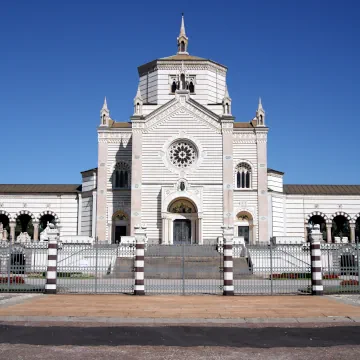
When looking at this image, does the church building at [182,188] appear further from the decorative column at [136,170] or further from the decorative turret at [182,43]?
the decorative turret at [182,43]

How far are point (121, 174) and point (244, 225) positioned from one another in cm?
1210

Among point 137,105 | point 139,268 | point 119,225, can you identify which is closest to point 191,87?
point 137,105

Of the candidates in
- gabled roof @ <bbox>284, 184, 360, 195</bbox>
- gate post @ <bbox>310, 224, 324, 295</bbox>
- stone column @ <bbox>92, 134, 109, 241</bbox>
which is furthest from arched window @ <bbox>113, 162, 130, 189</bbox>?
gate post @ <bbox>310, 224, 324, 295</bbox>

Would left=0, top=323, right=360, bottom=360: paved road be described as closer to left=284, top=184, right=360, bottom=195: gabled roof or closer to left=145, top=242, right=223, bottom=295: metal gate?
left=145, top=242, right=223, bottom=295: metal gate

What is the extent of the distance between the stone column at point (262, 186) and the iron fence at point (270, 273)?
7053mm

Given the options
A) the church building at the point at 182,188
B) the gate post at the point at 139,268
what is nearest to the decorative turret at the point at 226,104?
the church building at the point at 182,188

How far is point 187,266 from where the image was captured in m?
34.8

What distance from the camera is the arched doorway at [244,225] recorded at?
46.0 meters

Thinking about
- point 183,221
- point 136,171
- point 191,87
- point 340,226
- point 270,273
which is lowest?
point 270,273

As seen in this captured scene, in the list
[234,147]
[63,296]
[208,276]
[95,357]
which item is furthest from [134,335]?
[234,147]

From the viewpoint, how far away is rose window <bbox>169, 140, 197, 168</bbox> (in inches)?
1820

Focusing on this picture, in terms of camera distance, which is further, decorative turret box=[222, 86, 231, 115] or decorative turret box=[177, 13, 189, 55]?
decorative turret box=[177, 13, 189, 55]

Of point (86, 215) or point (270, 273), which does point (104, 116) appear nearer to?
point (86, 215)

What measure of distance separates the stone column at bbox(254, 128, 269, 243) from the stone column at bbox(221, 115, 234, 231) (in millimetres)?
2615
